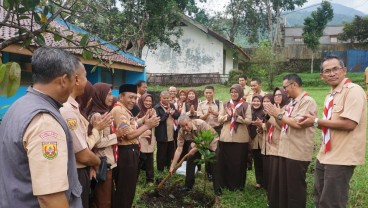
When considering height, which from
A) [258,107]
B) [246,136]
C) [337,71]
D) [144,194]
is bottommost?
[144,194]

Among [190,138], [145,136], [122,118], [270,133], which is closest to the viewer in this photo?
[122,118]

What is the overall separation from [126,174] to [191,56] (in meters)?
20.9

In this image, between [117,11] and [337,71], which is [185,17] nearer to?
[117,11]

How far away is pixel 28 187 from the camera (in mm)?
1563

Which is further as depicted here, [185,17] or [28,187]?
[185,17]

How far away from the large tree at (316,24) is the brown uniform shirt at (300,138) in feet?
79.2

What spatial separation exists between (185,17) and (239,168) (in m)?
18.3

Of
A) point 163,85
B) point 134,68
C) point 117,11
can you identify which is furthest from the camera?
point 163,85

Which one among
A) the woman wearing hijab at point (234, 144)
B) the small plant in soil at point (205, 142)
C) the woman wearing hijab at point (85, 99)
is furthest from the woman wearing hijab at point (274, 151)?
the woman wearing hijab at point (85, 99)

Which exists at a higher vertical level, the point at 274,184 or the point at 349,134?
the point at 349,134

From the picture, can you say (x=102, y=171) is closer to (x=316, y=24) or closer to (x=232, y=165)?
(x=232, y=165)

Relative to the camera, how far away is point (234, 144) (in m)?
5.34

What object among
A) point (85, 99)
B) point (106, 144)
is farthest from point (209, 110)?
point (85, 99)

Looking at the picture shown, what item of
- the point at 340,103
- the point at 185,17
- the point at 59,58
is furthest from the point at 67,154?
the point at 185,17
